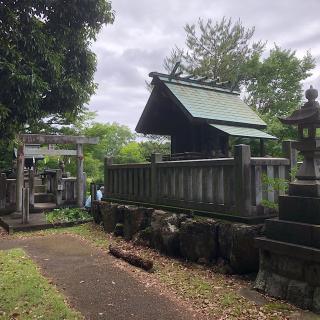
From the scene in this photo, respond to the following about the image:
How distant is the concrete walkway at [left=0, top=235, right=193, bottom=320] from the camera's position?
17.0 feet

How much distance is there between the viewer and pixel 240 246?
662 centimetres

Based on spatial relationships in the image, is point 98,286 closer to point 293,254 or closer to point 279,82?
point 293,254

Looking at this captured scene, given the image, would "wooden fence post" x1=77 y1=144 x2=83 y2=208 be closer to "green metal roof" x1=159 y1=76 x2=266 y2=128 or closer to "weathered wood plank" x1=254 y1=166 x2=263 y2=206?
"green metal roof" x1=159 y1=76 x2=266 y2=128

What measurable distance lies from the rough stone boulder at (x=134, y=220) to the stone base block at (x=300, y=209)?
451 centimetres

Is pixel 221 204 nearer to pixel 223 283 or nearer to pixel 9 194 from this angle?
pixel 223 283

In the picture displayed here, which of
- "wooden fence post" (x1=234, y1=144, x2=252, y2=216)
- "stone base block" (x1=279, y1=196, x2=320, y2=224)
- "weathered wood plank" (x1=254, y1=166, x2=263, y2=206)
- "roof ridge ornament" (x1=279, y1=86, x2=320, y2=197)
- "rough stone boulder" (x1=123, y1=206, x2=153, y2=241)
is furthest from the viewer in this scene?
"rough stone boulder" (x1=123, y1=206, x2=153, y2=241)

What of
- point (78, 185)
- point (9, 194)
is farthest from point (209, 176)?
point (9, 194)

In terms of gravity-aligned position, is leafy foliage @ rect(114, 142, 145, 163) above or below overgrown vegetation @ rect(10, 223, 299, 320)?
above

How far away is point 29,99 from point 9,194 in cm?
1114

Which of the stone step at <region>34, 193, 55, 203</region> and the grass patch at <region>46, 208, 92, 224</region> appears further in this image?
the stone step at <region>34, 193, 55, 203</region>

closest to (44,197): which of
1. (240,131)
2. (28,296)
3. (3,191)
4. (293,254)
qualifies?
(3,191)

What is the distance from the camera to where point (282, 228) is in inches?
227

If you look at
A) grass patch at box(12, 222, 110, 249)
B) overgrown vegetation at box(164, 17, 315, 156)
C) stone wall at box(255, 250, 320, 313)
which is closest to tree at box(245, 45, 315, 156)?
overgrown vegetation at box(164, 17, 315, 156)

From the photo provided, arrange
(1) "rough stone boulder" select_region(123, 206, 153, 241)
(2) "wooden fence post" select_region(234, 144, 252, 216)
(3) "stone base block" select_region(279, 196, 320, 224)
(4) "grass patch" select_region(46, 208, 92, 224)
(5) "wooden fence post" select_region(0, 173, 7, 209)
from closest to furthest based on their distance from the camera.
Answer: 1. (3) "stone base block" select_region(279, 196, 320, 224)
2. (2) "wooden fence post" select_region(234, 144, 252, 216)
3. (1) "rough stone boulder" select_region(123, 206, 153, 241)
4. (4) "grass patch" select_region(46, 208, 92, 224)
5. (5) "wooden fence post" select_region(0, 173, 7, 209)
